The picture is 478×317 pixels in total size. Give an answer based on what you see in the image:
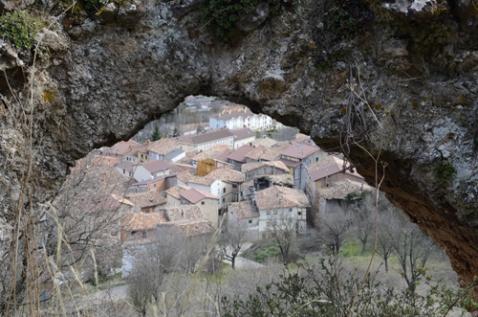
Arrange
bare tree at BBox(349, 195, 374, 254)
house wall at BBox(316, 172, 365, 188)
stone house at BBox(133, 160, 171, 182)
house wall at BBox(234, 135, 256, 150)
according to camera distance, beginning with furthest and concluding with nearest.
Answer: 1. house wall at BBox(234, 135, 256, 150)
2. stone house at BBox(133, 160, 171, 182)
3. house wall at BBox(316, 172, 365, 188)
4. bare tree at BBox(349, 195, 374, 254)

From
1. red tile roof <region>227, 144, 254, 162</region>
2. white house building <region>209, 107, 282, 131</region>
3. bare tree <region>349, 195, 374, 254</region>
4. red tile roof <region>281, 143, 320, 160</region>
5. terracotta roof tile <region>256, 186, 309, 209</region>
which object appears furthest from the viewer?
white house building <region>209, 107, 282, 131</region>

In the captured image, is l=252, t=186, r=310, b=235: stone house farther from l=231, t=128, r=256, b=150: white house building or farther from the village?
l=231, t=128, r=256, b=150: white house building

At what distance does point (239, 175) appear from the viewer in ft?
115

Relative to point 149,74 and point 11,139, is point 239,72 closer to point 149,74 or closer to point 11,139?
point 149,74

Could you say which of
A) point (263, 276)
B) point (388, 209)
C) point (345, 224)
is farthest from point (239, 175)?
point (263, 276)

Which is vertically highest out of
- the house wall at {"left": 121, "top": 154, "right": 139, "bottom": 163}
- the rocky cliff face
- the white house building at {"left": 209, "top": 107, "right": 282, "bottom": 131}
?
the rocky cliff face

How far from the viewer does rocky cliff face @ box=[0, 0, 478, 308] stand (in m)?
Result: 3.88

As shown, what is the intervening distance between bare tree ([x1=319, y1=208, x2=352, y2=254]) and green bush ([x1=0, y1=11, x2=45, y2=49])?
21.5 m

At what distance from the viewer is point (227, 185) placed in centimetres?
3397

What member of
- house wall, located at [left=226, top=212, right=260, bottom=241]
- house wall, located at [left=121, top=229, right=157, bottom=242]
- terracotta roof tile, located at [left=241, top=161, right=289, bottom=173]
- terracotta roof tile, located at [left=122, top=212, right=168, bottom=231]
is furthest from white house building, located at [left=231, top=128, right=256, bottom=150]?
house wall, located at [left=121, top=229, right=157, bottom=242]

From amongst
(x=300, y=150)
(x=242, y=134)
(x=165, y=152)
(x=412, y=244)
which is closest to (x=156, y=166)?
(x=165, y=152)

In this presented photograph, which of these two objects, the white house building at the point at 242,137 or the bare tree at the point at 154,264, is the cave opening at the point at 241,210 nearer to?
the bare tree at the point at 154,264

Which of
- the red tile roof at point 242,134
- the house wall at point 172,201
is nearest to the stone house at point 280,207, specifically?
the house wall at point 172,201

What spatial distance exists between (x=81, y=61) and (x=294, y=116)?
165 cm
